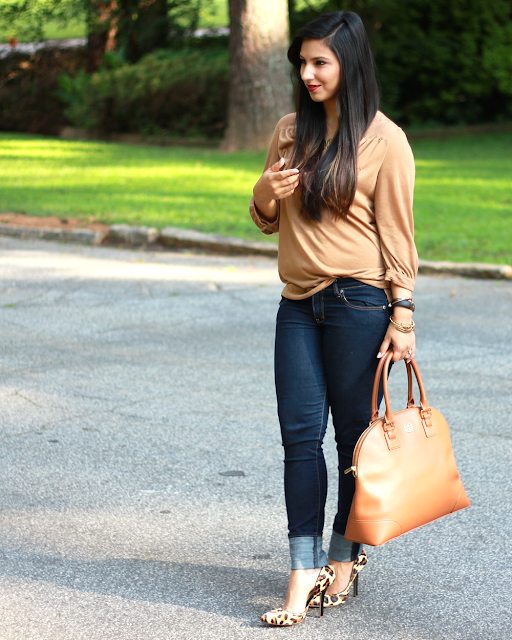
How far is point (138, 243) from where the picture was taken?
1052 centimetres

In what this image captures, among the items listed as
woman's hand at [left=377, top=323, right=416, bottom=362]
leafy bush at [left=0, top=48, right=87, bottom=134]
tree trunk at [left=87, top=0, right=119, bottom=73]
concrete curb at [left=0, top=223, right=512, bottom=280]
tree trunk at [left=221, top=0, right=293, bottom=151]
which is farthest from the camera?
leafy bush at [left=0, top=48, right=87, bottom=134]

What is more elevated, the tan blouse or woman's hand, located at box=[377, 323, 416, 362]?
the tan blouse

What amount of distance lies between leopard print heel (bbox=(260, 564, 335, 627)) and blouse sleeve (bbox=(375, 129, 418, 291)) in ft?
3.30

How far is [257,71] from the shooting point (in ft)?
61.3

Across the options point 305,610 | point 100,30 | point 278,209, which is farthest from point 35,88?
point 305,610

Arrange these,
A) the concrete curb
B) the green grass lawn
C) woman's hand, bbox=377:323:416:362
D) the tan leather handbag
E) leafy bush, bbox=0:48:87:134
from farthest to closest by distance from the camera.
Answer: leafy bush, bbox=0:48:87:134 < the green grass lawn < the concrete curb < woman's hand, bbox=377:323:416:362 < the tan leather handbag

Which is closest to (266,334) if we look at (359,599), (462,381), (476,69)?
(462,381)

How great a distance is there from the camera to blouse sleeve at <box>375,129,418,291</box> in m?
2.76

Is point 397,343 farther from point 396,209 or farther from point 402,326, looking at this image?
point 396,209

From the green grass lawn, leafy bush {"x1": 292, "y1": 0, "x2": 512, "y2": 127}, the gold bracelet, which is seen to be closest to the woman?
the gold bracelet

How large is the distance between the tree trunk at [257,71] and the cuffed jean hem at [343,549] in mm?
16133

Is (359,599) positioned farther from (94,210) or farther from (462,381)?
(94,210)

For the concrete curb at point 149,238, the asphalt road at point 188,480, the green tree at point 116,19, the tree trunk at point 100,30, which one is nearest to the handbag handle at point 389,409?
the asphalt road at point 188,480

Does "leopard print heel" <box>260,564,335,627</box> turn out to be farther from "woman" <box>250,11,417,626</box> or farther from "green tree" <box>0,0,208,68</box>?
"green tree" <box>0,0,208,68</box>
